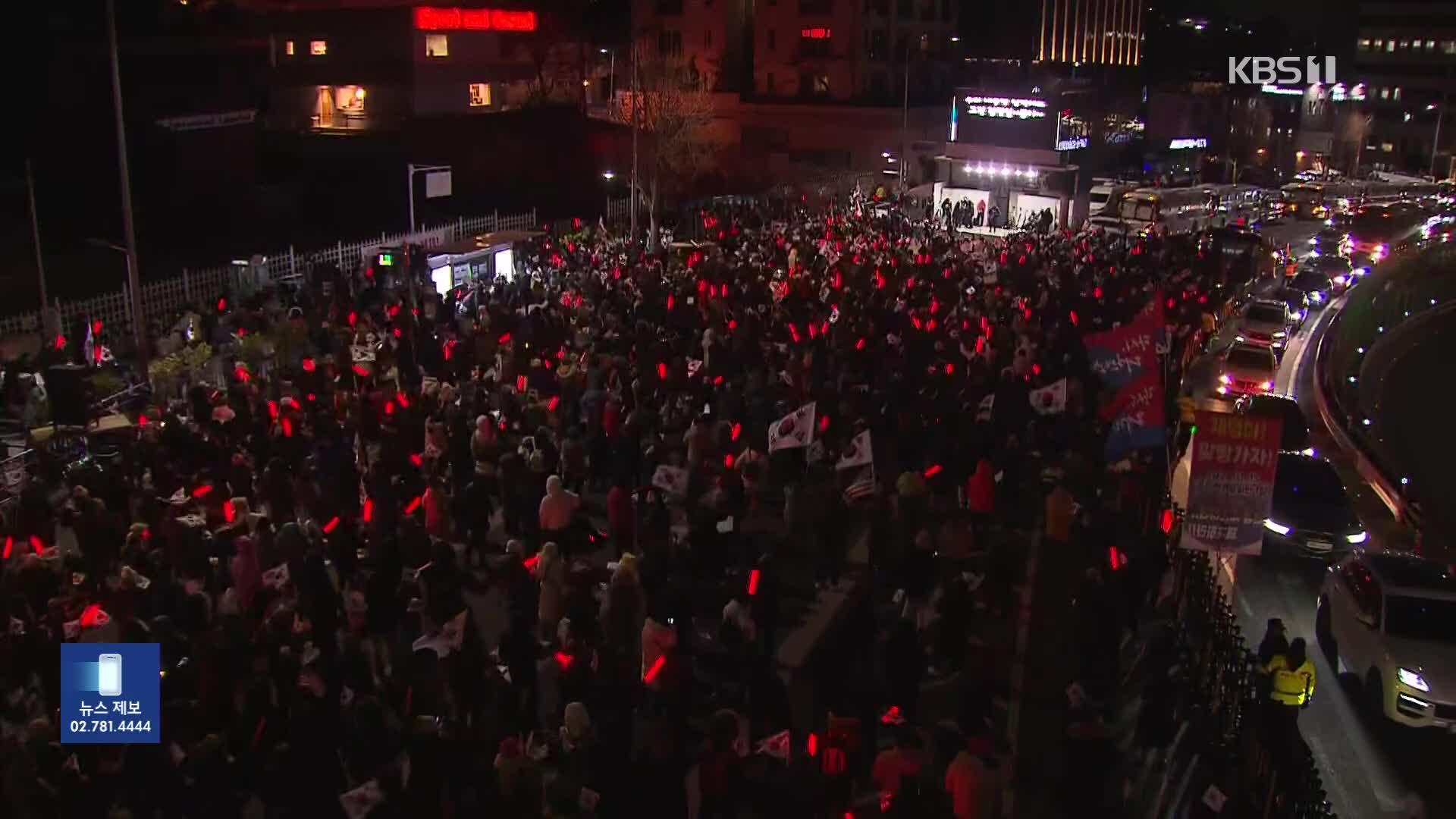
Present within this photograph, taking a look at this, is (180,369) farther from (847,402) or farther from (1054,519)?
(1054,519)

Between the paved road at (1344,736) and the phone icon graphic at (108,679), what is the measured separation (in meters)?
8.24

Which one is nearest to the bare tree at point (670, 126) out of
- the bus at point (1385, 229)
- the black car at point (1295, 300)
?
the black car at point (1295, 300)

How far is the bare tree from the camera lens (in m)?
44.3

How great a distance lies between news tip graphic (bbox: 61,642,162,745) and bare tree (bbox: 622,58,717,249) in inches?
1279

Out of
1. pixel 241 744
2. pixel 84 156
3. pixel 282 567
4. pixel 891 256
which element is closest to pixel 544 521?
pixel 282 567

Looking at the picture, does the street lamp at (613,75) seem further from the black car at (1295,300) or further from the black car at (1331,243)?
the black car at (1295,300)

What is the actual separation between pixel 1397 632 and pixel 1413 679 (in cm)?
55

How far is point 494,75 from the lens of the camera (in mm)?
49812

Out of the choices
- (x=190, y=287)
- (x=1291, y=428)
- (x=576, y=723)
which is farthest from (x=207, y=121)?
(x=576, y=723)

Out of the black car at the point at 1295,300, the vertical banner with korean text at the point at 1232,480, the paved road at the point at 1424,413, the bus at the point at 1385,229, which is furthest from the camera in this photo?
the bus at the point at 1385,229

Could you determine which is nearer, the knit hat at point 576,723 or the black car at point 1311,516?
the knit hat at point 576,723

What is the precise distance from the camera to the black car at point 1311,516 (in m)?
13.6

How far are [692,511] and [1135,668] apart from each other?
4179 mm

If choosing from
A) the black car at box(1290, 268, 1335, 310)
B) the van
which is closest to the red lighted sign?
the van
